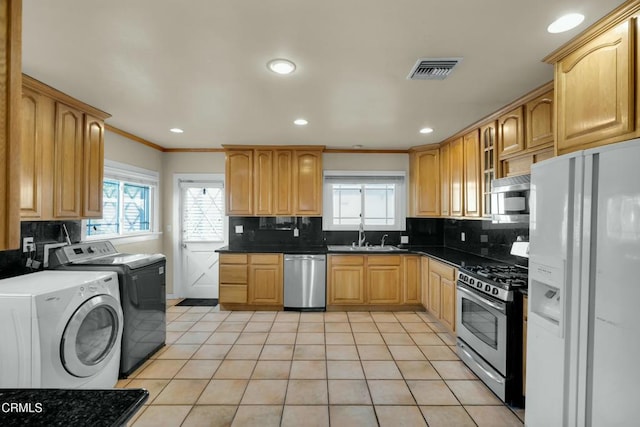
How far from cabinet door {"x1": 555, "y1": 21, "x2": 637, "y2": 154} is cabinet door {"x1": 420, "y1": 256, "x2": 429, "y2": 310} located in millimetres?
2448

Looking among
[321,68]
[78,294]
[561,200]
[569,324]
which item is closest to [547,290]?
[569,324]

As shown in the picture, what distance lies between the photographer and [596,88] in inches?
65.2

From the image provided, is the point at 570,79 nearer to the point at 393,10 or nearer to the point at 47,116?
the point at 393,10

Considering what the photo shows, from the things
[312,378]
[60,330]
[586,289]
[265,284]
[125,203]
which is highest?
[125,203]

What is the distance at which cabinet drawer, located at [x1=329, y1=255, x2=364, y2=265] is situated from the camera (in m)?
4.27

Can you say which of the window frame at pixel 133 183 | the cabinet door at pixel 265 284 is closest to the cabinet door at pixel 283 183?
the cabinet door at pixel 265 284

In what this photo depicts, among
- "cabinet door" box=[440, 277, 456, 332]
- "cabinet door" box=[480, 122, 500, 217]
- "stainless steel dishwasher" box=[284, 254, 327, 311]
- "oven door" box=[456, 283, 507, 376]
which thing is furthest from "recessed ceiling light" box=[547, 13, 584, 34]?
"stainless steel dishwasher" box=[284, 254, 327, 311]

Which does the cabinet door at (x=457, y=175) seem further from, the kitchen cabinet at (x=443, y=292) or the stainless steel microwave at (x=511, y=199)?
the stainless steel microwave at (x=511, y=199)

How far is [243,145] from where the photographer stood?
175 inches

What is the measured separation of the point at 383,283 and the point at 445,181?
1.63 m

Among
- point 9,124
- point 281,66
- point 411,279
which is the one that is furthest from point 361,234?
point 9,124

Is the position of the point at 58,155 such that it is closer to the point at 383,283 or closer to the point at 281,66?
the point at 281,66

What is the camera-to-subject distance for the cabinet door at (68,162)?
8.57ft

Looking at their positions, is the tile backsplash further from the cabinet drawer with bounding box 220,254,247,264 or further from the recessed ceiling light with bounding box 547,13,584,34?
the recessed ceiling light with bounding box 547,13,584,34
